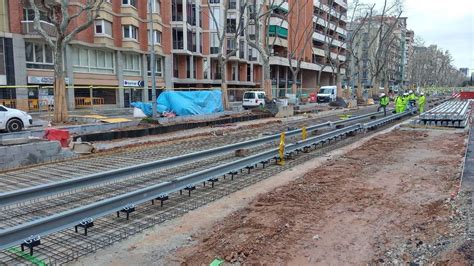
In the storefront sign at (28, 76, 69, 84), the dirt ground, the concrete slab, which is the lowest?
the dirt ground

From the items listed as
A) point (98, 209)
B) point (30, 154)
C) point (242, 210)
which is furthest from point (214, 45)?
point (98, 209)

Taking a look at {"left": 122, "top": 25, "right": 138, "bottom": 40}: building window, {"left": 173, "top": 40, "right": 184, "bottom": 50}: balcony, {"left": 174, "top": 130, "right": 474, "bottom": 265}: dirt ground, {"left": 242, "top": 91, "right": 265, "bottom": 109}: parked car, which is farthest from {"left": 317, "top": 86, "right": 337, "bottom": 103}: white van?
{"left": 174, "top": 130, "right": 474, "bottom": 265}: dirt ground

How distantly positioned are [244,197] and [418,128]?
642 inches

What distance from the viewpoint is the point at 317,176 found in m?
9.55

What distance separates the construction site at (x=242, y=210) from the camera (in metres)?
5.05

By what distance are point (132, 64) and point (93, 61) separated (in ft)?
19.7

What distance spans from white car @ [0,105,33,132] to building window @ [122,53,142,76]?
2473cm

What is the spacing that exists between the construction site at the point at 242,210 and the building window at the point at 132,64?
110ft

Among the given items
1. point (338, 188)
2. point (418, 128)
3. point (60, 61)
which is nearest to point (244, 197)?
point (338, 188)

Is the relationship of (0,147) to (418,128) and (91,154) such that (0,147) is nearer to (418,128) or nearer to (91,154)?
(91,154)

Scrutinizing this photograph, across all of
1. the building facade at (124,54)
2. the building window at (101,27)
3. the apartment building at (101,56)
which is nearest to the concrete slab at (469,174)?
the building facade at (124,54)

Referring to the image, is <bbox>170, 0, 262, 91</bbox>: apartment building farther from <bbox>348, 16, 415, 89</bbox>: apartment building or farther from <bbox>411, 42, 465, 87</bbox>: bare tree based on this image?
<bbox>411, 42, 465, 87</bbox>: bare tree

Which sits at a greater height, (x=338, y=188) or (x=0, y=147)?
(x=0, y=147)

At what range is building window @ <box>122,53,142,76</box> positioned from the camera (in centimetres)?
4394
